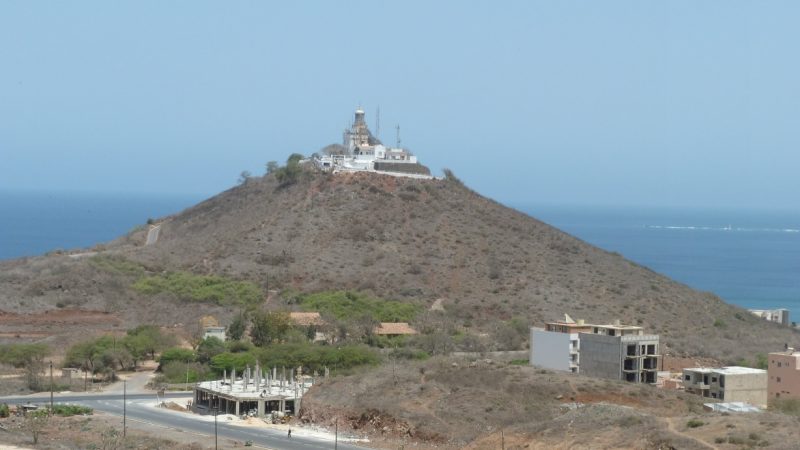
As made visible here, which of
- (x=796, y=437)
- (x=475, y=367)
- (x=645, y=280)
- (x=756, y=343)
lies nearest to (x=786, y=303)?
(x=645, y=280)

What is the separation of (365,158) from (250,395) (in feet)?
173

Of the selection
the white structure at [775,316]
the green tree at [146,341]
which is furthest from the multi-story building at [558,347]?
the white structure at [775,316]

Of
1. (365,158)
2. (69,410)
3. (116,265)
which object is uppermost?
(365,158)

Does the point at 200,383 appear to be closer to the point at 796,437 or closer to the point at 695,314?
the point at 796,437

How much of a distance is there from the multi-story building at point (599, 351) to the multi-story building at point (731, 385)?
3.25m

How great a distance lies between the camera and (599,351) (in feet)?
230

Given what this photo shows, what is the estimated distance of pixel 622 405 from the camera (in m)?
59.9

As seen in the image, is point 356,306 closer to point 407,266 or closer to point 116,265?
point 407,266

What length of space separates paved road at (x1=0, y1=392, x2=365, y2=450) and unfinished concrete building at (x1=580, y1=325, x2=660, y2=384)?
17020 mm

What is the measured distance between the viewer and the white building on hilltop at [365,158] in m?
116

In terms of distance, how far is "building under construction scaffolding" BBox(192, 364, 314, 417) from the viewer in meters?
64.9

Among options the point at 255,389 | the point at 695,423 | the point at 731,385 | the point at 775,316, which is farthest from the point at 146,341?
the point at 775,316

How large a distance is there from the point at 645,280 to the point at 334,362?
37.3 metres

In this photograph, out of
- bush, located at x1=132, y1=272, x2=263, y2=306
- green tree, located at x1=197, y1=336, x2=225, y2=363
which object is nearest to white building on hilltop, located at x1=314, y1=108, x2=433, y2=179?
bush, located at x1=132, y1=272, x2=263, y2=306
